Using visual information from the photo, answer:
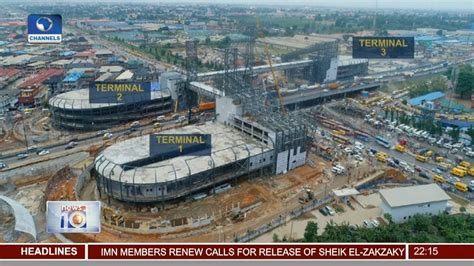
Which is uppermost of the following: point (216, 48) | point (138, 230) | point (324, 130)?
point (216, 48)

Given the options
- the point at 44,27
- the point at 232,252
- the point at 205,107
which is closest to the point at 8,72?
the point at 205,107

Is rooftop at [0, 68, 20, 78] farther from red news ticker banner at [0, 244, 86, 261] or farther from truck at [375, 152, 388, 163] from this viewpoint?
red news ticker banner at [0, 244, 86, 261]

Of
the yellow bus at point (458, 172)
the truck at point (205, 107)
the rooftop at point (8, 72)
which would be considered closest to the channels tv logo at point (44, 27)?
the truck at point (205, 107)

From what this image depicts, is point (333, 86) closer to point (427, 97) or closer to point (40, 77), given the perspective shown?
point (427, 97)

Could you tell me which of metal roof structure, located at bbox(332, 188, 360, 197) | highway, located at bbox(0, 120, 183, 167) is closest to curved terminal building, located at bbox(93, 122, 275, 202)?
metal roof structure, located at bbox(332, 188, 360, 197)

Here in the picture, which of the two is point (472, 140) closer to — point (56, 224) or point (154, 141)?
point (154, 141)

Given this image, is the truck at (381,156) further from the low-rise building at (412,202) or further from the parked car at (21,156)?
the parked car at (21,156)

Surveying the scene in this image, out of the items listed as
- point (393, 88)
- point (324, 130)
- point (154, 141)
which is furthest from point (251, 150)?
point (393, 88)
